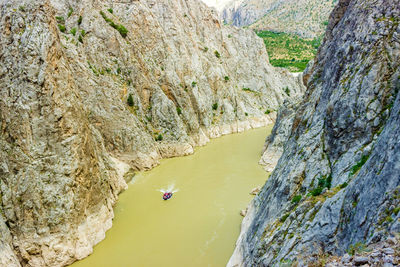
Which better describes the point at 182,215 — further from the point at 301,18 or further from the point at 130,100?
the point at 301,18

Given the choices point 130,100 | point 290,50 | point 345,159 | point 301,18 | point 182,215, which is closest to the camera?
point 345,159

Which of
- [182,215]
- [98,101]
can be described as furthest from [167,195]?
[98,101]

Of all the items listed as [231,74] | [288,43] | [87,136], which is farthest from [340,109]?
[288,43]

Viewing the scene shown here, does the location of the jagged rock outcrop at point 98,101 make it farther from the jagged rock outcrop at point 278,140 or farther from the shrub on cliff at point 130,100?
the jagged rock outcrop at point 278,140

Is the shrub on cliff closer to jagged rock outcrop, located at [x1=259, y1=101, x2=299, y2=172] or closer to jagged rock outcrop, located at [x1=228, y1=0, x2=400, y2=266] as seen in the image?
jagged rock outcrop, located at [x1=259, y1=101, x2=299, y2=172]

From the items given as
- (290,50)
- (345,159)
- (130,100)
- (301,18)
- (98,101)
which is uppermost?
(301,18)

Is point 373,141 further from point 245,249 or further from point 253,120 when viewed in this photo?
point 253,120
